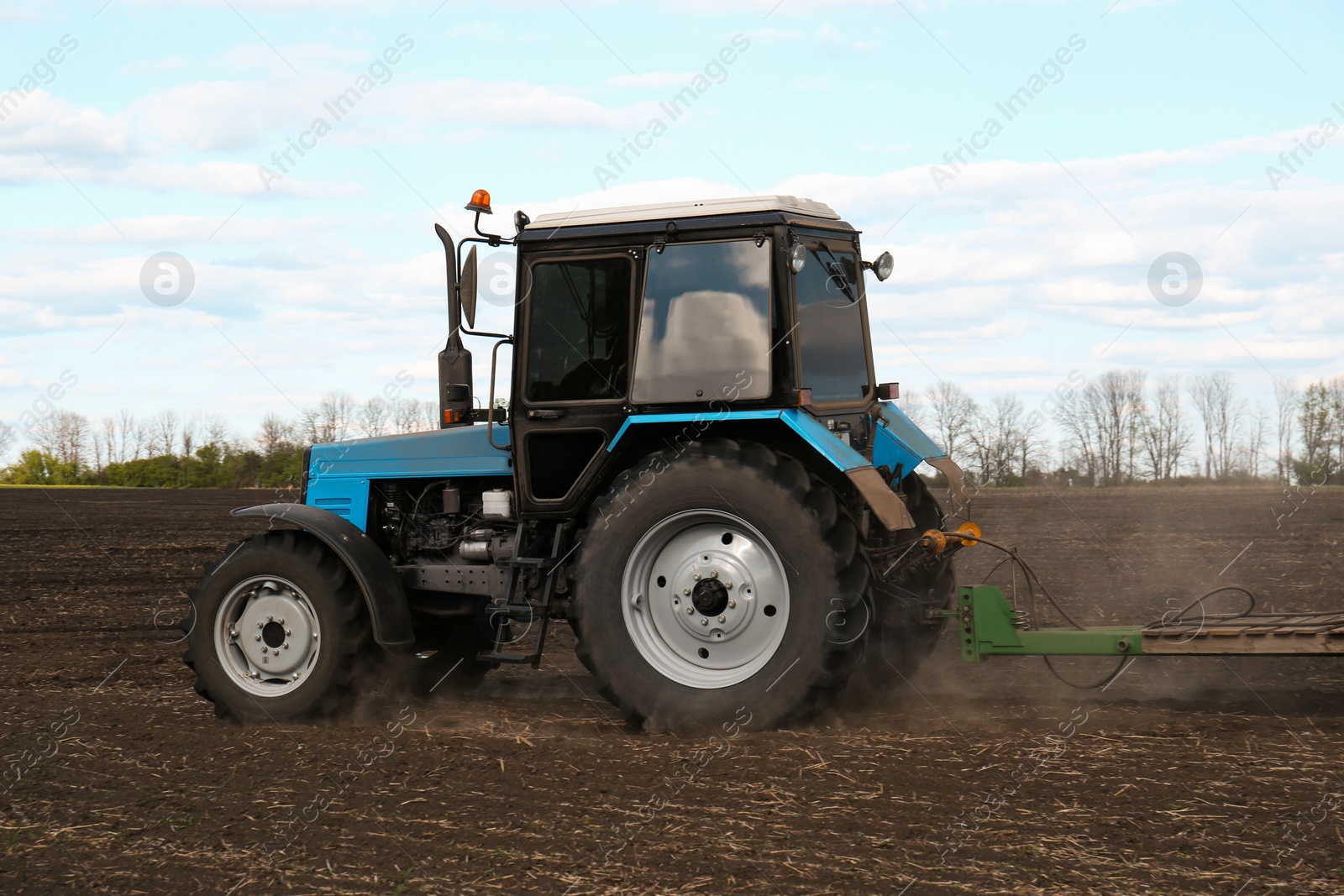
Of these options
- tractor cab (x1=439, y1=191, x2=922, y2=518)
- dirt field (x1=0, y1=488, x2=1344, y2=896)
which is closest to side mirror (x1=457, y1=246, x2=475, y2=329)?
tractor cab (x1=439, y1=191, x2=922, y2=518)

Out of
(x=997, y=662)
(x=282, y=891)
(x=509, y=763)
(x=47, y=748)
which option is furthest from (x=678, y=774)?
(x=997, y=662)

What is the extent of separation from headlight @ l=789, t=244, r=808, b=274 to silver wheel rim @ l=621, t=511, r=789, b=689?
1202 mm

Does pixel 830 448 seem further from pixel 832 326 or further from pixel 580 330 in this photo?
pixel 580 330

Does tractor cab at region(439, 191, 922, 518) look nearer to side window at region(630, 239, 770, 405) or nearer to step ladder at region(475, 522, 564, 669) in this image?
side window at region(630, 239, 770, 405)

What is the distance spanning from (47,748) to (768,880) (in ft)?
11.9

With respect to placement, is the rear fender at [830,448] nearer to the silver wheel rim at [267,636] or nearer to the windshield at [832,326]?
the windshield at [832,326]

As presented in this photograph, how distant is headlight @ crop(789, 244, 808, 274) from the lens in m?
5.40

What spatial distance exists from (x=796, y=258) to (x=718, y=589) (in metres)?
1.60

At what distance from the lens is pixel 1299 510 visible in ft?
65.5

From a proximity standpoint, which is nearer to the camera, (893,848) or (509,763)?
(893,848)

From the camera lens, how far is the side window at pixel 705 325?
5.37 m

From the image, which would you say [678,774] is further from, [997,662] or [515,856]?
[997,662]

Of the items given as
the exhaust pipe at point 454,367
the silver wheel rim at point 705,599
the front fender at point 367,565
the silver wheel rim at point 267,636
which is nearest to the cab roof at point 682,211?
the exhaust pipe at point 454,367

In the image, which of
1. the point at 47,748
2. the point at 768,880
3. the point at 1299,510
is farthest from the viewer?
the point at 1299,510
